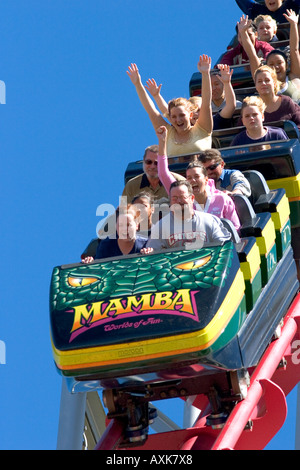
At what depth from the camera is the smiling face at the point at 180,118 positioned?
738cm

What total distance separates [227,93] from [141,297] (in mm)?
3404

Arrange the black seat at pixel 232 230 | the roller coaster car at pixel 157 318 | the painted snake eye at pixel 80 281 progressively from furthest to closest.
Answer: the black seat at pixel 232 230, the painted snake eye at pixel 80 281, the roller coaster car at pixel 157 318

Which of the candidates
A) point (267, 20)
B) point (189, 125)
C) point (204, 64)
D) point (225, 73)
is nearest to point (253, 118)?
point (189, 125)

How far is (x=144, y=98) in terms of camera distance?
8.23 meters

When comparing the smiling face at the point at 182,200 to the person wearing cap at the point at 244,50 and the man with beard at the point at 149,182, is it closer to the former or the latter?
the man with beard at the point at 149,182

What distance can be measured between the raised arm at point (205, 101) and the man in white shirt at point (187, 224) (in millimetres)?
1742

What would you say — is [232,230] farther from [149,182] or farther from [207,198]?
[149,182]

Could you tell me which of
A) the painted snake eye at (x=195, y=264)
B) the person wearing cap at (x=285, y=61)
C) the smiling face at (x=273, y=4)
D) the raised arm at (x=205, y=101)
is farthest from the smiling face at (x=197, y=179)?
the smiling face at (x=273, y=4)

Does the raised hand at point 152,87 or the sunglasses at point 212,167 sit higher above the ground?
the raised hand at point 152,87

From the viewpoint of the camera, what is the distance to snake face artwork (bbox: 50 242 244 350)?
5.28m

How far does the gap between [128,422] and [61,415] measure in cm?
134
